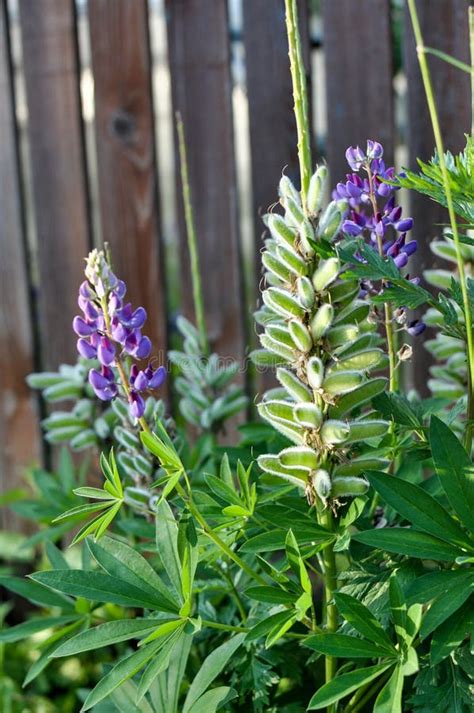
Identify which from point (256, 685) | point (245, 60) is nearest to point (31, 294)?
point (245, 60)

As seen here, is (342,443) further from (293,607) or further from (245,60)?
(245,60)

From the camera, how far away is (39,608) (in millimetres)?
2717

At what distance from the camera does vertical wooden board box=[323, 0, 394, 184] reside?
2.27m

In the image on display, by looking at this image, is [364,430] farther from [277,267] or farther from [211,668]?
[211,668]

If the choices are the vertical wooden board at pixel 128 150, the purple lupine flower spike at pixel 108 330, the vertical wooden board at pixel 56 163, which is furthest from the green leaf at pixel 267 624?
the vertical wooden board at pixel 56 163

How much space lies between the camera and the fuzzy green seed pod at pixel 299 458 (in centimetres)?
108

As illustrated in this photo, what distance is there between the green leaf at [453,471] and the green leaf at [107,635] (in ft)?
1.32

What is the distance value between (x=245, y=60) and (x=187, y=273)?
1.95ft

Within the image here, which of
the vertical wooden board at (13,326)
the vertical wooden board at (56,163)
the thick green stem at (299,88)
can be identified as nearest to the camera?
the thick green stem at (299,88)

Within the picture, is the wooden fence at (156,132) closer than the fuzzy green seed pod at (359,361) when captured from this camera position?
No

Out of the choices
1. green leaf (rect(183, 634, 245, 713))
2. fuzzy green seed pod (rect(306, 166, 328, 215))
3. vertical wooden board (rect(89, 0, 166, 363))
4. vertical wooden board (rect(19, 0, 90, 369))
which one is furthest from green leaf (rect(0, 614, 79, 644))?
vertical wooden board (rect(19, 0, 90, 369))

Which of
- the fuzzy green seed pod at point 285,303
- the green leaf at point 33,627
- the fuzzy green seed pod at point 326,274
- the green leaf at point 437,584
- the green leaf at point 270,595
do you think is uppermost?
the fuzzy green seed pod at point 326,274

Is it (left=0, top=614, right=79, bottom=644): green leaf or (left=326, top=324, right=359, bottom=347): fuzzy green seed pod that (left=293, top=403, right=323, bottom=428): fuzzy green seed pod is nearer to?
(left=326, top=324, right=359, bottom=347): fuzzy green seed pod

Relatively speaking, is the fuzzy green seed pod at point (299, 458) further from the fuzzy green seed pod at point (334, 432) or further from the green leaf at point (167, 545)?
the green leaf at point (167, 545)
